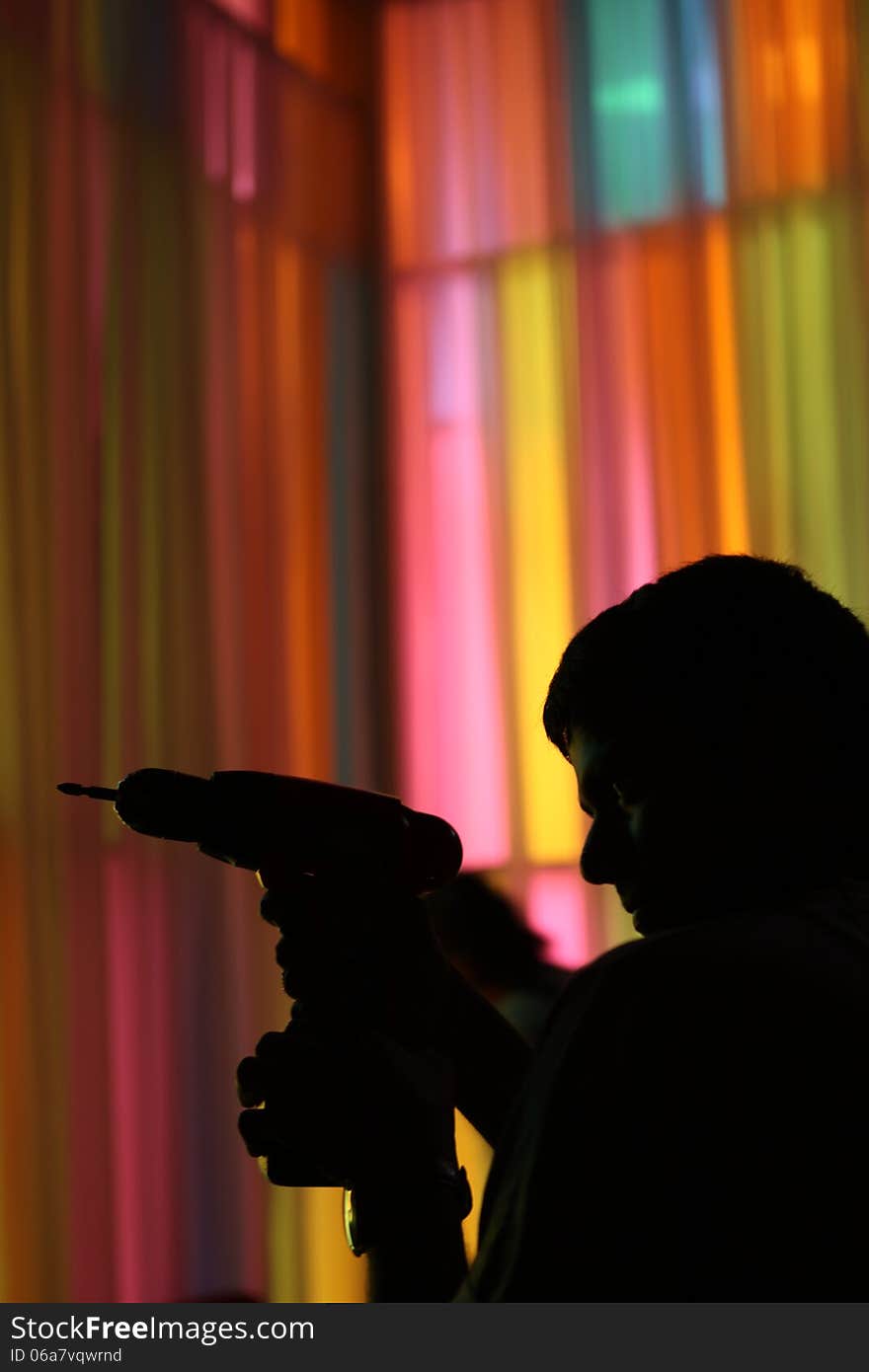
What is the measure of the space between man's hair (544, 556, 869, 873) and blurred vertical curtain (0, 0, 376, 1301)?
1.94 m

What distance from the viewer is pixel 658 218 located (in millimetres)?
3533

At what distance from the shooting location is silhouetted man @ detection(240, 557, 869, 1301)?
0.65 meters

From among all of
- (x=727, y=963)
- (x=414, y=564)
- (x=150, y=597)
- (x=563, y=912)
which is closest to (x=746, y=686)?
(x=727, y=963)

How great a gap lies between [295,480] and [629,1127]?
9.76ft

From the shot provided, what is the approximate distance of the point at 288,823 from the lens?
110 centimetres

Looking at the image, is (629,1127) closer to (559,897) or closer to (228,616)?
(228,616)

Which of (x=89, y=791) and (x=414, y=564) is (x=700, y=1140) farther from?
(x=414, y=564)

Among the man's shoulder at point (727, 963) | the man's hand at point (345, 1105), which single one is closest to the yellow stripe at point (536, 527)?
the man's hand at point (345, 1105)

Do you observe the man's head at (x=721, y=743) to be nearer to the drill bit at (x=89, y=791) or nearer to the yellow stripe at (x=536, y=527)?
the drill bit at (x=89, y=791)

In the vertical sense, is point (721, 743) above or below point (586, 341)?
below

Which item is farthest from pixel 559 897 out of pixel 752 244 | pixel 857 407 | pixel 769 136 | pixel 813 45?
pixel 813 45

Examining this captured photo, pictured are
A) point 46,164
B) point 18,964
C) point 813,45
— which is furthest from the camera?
point 813,45

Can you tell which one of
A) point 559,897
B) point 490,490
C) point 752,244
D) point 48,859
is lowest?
point 559,897

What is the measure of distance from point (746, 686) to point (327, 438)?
9.83 feet
